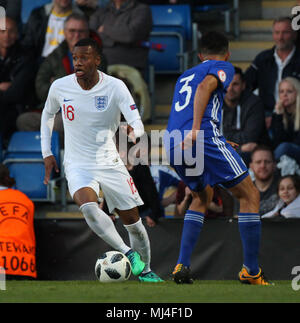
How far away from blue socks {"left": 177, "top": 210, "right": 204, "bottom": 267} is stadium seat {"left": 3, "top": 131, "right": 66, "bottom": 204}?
288 cm

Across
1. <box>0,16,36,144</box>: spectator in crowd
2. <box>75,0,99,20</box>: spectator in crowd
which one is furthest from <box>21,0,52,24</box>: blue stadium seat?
<box>0,16,36,144</box>: spectator in crowd

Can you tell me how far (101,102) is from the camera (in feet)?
21.8

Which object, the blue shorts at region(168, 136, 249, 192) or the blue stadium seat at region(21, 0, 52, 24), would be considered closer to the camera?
the blue shorts at region(168, 136, 249, 192)

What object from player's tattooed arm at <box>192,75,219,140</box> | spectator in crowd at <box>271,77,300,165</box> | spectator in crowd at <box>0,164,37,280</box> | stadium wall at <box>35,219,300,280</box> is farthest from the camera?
spectator in crowd at <box>271,77,300,165</box>

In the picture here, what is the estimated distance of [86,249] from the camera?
7.88 meters

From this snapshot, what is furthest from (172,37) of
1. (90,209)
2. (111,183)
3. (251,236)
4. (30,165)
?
(251,236)

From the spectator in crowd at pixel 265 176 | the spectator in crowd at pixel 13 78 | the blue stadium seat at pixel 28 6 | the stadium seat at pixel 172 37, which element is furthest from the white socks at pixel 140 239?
the blue stadium seat at pixel 28 6

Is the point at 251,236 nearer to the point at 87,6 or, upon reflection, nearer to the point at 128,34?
the point at 128,34

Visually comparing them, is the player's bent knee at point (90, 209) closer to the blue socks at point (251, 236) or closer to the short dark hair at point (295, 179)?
the blue socks at point (251, 236)

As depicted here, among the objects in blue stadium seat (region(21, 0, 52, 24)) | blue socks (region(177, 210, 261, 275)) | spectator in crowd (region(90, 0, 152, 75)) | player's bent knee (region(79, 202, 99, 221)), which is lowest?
blue socks (region(177, 210, 261, 275))

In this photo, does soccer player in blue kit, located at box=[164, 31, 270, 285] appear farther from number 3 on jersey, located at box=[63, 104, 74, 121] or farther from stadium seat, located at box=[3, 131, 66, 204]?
stadium seat, located at box=[3, 131, 66, 204]

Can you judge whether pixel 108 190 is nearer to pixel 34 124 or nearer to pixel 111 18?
pixel 34 124

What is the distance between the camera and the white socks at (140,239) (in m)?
6.78

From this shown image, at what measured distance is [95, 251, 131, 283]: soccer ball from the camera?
6.45m
